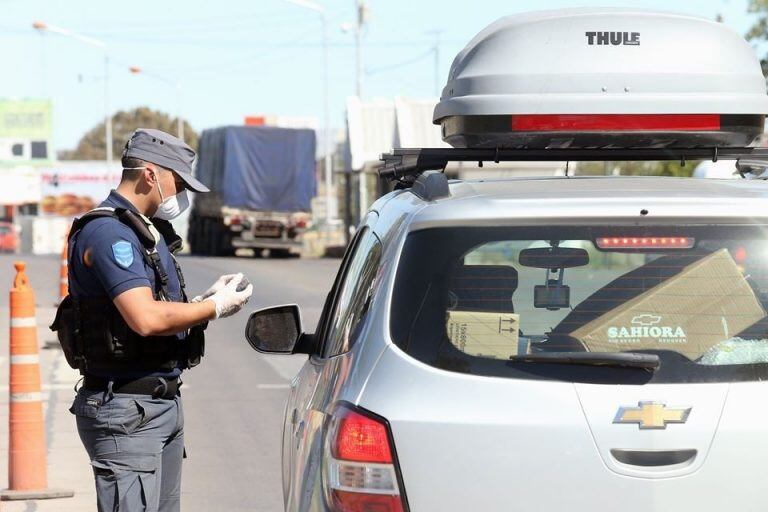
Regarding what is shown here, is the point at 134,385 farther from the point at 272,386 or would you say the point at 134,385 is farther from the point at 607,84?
the point at 272,386

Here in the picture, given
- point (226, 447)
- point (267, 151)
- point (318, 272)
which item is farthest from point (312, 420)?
point (267, 151)

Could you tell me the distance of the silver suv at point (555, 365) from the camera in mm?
3506

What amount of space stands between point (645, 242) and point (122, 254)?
6.19 feet

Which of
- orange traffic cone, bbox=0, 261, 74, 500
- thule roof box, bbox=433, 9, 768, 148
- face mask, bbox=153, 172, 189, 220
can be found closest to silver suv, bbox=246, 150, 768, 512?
face mask, bbox=153, 172, 189, 220

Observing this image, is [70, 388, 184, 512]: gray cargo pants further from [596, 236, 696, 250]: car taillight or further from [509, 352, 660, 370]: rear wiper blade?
[596, 236, 696, 250]: car taillight

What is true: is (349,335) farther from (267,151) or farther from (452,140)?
(267,151)

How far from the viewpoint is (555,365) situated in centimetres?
361

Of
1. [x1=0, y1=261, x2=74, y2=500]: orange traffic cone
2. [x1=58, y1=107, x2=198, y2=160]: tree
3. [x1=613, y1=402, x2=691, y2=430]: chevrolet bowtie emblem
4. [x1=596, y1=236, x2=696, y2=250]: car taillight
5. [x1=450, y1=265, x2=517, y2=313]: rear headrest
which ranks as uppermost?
[x1=58, y1=107, x2=198, y2=160]: tree

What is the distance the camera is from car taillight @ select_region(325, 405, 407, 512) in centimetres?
357

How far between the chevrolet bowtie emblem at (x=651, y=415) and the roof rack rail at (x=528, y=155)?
1.51 m

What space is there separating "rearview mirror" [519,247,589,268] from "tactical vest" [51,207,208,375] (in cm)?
136

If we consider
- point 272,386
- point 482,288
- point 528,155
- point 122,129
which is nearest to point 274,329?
point 528,155

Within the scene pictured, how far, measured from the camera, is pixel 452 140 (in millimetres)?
6309

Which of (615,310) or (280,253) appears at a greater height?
(615,310)
